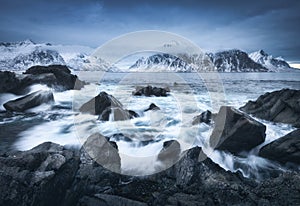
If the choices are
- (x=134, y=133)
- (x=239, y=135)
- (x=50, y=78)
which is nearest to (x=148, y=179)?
(x=239, y=135)

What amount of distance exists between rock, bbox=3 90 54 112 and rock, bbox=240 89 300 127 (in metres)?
11.1

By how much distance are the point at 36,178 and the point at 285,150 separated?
5.67 m

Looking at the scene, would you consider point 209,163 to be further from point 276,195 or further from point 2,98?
point 2,98

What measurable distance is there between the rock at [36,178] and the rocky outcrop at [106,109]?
5.57m

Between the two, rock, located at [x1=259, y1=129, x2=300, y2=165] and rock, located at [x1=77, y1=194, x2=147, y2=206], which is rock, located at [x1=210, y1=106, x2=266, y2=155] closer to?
rock, located at [x1=259, y1=129, x2=300, y2=165]

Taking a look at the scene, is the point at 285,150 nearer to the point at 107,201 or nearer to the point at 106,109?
the point at 107,201

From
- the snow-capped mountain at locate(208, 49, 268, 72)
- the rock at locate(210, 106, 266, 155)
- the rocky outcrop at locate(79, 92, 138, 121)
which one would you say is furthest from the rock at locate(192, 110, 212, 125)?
the snow-capped mountain at locate(208, 49, 268, 72)

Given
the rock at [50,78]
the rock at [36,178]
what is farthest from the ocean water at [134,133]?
the rock at [50,78]

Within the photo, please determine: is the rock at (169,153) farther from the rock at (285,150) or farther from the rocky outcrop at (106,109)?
the rocky outcrop at (106,109)

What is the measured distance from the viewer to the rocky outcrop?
10.2 metres

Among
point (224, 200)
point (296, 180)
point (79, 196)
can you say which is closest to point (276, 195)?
point (296, 180)

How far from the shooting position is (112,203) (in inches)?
154

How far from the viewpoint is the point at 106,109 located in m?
10.5

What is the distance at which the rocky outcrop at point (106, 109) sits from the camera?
10.2 meters
